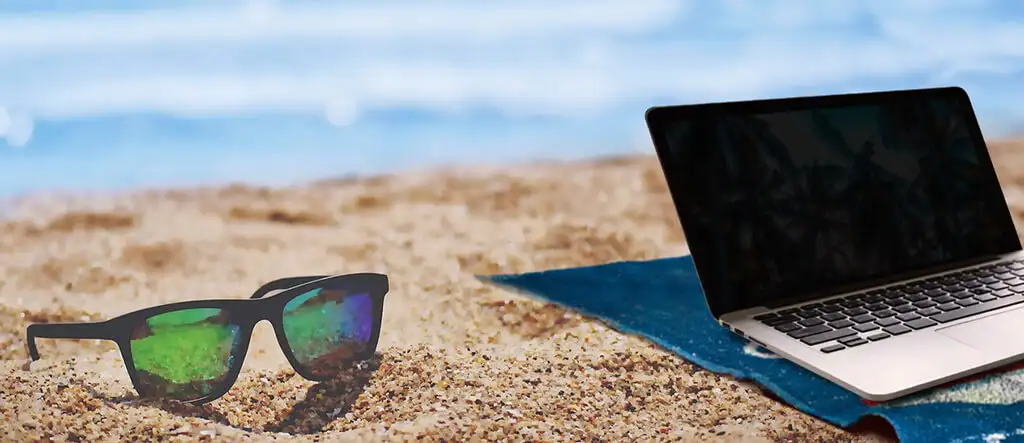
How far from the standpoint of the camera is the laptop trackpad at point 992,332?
2.36ft

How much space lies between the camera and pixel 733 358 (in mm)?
776

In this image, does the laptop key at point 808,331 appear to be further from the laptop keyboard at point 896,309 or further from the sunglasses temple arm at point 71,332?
the sunglasses temple arm at point 71,332

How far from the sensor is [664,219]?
156 cm

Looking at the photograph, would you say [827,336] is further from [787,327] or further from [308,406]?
[308,406]

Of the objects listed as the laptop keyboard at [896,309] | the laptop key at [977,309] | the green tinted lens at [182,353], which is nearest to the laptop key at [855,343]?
the laptop keyboard at [896,309]

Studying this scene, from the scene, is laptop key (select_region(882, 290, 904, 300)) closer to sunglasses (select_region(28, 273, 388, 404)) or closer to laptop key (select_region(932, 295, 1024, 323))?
laptop key (select_region(932, 295, 1024, 323))

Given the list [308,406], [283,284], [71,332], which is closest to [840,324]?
[308,406]

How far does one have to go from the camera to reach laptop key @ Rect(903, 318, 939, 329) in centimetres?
75

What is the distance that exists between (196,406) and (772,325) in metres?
0.53

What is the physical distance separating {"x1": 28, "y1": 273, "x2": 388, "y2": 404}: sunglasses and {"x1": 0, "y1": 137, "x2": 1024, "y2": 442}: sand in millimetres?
19

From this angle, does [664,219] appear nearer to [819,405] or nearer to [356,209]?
[356,209]

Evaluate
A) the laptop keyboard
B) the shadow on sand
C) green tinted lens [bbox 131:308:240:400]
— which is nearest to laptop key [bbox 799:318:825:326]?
the laptop keyboard

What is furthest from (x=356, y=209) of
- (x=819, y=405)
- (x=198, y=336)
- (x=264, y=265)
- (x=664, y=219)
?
(x=819, y=405)

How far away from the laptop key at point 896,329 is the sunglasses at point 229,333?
1.63 ft
